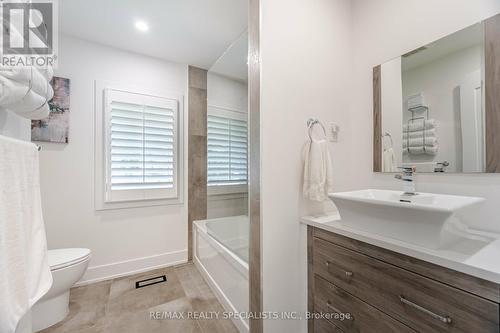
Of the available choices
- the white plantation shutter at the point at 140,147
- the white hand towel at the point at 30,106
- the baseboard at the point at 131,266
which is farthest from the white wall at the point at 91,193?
the white hand towel at the point at 30,106

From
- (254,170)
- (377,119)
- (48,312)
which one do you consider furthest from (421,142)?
(48,312)

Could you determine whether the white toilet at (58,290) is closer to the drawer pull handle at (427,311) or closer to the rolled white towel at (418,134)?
the drawer pull handle at (427,311)

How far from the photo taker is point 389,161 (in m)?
1.37

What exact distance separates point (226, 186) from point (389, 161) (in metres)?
1.58

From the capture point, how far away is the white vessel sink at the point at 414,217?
750 millimetres

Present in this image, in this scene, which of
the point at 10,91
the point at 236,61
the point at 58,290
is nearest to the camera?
the point at 10,91

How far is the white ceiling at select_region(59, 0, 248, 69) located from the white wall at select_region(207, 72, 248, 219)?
0.34 m

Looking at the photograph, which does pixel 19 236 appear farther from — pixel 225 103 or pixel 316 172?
pixel 225 103

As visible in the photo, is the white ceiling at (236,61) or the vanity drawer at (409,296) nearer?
the vanity drawer at (409,296)

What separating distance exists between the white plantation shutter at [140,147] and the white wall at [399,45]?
1.98 m

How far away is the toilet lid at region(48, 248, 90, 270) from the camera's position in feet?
Result: 4.79

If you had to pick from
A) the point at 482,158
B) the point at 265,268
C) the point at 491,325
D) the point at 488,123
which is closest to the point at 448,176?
the point at 482,158

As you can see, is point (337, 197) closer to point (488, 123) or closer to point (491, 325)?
point (491, 325)

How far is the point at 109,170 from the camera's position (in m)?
2.13
